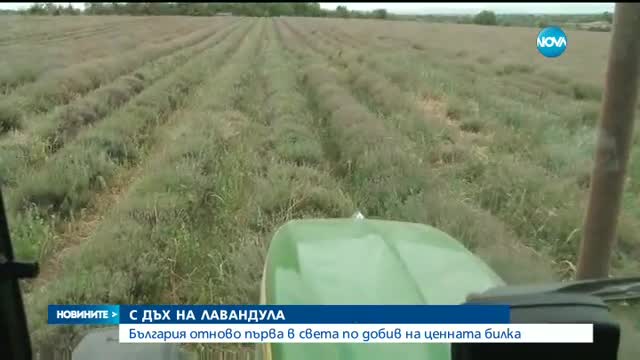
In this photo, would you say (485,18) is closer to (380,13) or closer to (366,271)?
(380,13)

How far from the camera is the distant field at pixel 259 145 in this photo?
1408mm

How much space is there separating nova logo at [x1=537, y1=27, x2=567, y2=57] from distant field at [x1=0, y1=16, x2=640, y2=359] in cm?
3

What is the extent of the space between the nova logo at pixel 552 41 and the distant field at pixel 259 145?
3 cm

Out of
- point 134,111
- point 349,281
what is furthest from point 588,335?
point 134,111

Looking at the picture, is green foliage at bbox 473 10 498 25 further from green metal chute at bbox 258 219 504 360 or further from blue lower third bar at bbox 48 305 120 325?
blue lower third bar at bbox 48 305 120 325

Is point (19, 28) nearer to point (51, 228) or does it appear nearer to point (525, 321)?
point (51, 228)

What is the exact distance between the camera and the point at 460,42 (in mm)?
1524

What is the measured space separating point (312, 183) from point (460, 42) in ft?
1.97

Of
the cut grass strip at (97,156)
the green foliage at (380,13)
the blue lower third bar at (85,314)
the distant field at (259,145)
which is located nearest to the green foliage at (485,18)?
the distant field at (259,145)

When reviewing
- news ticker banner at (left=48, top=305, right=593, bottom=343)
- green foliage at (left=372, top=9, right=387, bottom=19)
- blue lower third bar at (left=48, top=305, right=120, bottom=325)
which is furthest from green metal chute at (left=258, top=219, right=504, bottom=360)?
green foliage at (left=372, top=9, right=387, bottom=19)

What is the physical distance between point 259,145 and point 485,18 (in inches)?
34.0

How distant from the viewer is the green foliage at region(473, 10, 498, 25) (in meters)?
1.23

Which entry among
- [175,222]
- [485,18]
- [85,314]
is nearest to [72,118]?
[175,222]

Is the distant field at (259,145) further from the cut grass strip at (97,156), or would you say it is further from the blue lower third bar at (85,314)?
the blue lower third bar at (85,314)
